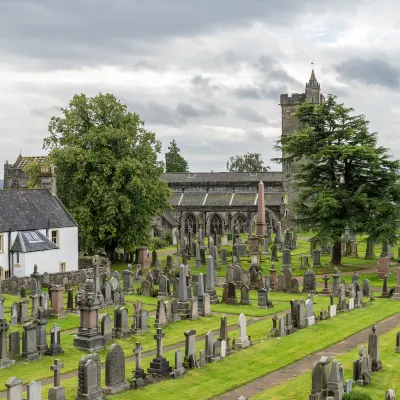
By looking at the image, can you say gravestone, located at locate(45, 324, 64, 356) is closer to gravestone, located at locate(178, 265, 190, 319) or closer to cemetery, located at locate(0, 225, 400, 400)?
cemetery, located at locate(0, 225, 400, 400)

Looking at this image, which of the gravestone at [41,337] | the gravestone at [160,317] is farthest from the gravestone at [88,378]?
the gravestone at [160,317]

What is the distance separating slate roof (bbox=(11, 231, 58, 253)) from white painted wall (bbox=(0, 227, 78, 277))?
24cm

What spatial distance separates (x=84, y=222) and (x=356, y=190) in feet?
60.8

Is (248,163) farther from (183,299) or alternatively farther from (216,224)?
(183,299)

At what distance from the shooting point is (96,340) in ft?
67.7

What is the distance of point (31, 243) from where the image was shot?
37.2 meters

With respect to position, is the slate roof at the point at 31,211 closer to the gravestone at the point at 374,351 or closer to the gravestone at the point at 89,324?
the gravestone at the point at 89,324

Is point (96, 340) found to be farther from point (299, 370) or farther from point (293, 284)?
point (293, 284)

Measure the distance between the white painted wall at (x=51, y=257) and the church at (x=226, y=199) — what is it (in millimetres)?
23888

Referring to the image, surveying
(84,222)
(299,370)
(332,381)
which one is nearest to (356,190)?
(84,222)

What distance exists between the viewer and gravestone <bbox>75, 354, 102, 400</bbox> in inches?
585

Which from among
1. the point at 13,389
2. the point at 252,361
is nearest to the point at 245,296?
the point at 252,361

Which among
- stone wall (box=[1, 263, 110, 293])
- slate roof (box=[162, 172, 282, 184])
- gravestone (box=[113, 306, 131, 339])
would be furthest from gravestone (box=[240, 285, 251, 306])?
slate roof (box=[162, 172, 282, 184])

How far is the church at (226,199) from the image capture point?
6688cm
